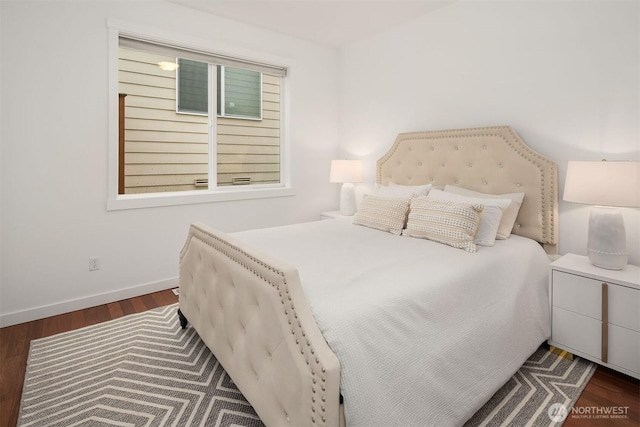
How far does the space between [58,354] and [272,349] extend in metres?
1.66

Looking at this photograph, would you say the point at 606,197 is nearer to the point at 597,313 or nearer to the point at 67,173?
the point at 597,313

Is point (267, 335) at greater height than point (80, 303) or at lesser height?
greater

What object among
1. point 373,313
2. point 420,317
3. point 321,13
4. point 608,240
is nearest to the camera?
point 373,313

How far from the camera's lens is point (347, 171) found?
3.80m

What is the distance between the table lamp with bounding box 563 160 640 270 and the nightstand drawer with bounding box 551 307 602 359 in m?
0.33

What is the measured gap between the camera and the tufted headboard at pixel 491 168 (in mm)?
2473

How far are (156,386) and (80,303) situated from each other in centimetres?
141

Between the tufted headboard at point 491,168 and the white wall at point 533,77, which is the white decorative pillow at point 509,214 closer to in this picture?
the tufted headboard at point 491,168

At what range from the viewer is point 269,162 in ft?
13.4

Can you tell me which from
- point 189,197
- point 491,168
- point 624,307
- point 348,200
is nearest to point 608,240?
point 624,307

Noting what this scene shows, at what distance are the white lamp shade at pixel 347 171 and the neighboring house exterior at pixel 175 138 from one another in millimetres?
732

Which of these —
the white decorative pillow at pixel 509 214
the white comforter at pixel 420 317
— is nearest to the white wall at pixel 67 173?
the white comforter at pixel 420 317

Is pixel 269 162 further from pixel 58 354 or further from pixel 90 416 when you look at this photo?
pixel 90 416

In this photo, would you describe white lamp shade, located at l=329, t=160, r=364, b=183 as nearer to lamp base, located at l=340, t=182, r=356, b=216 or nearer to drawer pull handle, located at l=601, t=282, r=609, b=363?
lamp base, located at l=340, t=182, r=356, b=216
